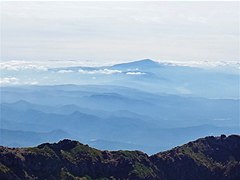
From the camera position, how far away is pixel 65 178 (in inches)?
7510

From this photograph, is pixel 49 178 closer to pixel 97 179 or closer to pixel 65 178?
pixel 65 178

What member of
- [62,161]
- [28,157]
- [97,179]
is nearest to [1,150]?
[28,157]

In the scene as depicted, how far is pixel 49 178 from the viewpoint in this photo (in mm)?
188250

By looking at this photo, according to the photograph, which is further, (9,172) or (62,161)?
(62,161)

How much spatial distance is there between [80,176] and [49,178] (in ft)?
43.9

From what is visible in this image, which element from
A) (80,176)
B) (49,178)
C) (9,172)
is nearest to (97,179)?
(80,176)

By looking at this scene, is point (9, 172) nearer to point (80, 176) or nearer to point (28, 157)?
point (28, 157)

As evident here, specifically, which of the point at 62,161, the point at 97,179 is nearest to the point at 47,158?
the point at 62,161

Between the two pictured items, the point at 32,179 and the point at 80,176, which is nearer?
the point at 32,179

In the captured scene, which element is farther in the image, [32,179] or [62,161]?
[62,161]

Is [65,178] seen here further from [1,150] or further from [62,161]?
[1,150]

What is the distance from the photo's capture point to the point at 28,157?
626ft

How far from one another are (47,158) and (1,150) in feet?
51.3

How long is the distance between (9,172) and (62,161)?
21.4m
